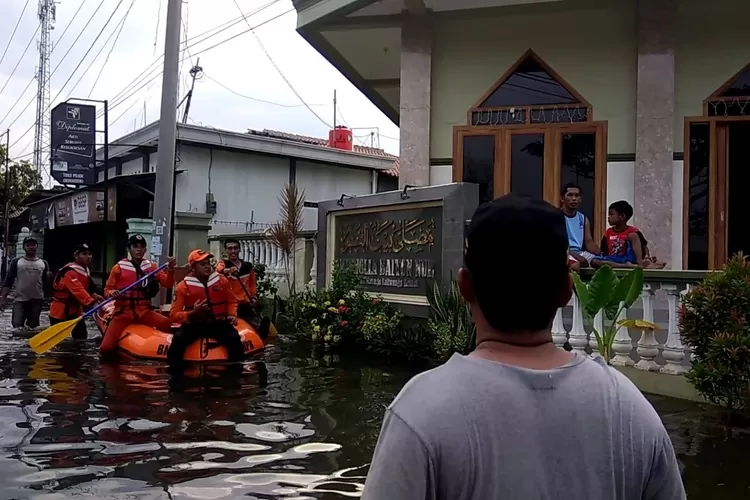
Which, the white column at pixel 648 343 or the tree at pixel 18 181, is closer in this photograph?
the white column at pixel 648 343

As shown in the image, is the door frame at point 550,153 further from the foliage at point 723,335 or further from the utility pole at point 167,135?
the utility pole at point 167,135

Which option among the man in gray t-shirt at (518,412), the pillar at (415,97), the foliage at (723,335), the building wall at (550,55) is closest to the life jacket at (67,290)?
the pillar at (415,97)

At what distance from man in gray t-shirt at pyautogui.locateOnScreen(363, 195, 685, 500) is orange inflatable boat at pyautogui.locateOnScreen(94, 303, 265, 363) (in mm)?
7411

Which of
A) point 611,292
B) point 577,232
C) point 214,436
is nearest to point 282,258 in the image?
point 577,232

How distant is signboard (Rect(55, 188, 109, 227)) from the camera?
63.6ft

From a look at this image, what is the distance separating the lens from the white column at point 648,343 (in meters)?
6.25

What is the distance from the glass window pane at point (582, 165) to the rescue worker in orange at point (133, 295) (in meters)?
5.54

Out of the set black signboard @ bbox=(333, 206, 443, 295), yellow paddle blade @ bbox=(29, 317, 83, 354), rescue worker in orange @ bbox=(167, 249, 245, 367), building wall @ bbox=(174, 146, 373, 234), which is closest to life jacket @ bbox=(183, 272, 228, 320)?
rescue worker in orange @ bbox=(167, 249, 245, 367)

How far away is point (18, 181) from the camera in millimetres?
32906

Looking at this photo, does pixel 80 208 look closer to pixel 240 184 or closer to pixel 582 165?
pixel 240 184

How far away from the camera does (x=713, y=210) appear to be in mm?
9250

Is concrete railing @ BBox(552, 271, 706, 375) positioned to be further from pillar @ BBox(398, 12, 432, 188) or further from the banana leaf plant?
pillar @ BBox(398, 12, 432, 188)

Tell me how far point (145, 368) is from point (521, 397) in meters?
7.54

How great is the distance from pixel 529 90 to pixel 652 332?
15.9 feet
